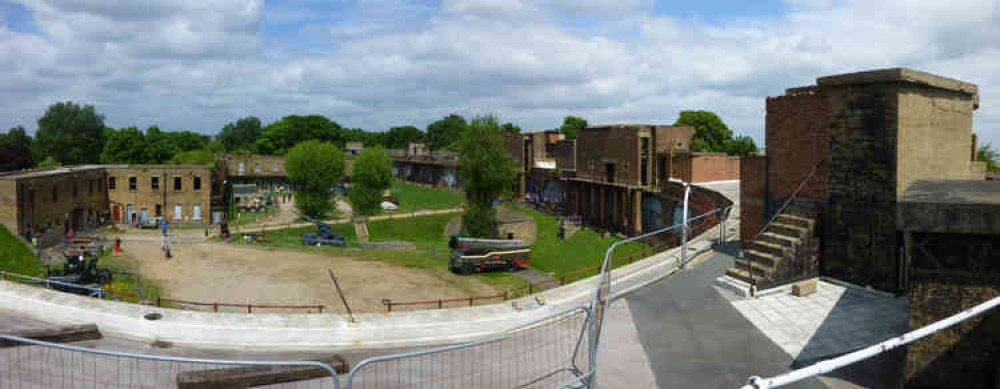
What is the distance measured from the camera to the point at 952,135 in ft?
37.0

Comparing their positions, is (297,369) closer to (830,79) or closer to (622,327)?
(622,327)

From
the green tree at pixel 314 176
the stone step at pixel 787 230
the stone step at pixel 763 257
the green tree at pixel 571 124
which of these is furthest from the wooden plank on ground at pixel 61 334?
the green tree at pixel 571 124

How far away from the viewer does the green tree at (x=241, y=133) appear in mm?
167712

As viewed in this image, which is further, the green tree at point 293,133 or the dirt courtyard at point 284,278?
the green tree at point 293,133

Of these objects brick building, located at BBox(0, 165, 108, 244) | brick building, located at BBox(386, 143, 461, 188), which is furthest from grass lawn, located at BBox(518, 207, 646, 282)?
brick building, located at BBox(386, 143, 461, 188)

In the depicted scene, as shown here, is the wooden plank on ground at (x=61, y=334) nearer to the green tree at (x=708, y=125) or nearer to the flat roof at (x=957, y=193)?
the flat roof at (x=957, y=193)

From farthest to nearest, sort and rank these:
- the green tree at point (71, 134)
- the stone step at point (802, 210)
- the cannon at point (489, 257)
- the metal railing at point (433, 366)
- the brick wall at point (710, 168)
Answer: the green tree at point (71, 134) < the brick wall at point (710, 168) < the cannon at point (489, 257) < the stone step at point (802, 210) < the metal railing at point (433, 366)

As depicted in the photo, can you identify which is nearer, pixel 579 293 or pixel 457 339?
pixel 457 339

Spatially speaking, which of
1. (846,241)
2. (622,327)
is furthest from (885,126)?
(622,327)

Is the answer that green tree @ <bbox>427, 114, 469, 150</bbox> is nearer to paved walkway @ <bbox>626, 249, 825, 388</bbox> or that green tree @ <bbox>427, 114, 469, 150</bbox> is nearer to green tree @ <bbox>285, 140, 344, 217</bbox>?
green tree @ <bbox>285, 140, 344, 217</bbox>

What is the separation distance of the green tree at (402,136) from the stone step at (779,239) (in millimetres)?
144739

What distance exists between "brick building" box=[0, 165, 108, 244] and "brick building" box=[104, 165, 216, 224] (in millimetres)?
1014

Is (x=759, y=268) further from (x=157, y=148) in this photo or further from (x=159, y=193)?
(x=157, y=148)

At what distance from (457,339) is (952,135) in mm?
10238
